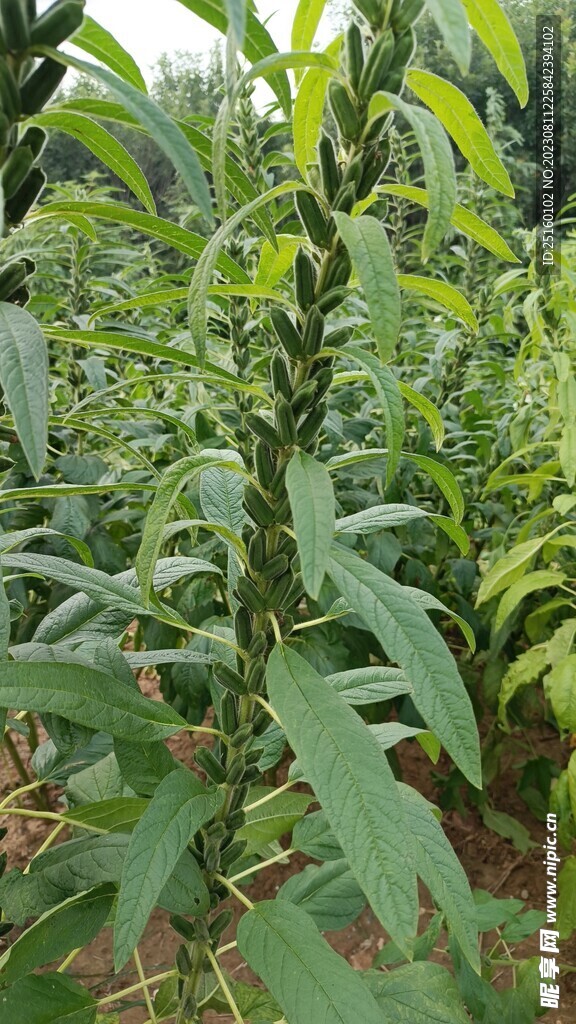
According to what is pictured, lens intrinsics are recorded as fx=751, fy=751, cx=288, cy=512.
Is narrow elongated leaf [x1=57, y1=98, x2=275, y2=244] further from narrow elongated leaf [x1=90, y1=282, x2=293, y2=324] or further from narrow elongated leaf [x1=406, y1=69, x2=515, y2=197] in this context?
narrow elongated leaf [x1=406, y1=69, x2=515, y2=197]

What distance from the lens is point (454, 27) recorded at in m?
0.46

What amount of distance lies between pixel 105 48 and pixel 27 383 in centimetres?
33

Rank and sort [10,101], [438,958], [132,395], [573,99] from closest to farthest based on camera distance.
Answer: [10,101], [438,958], [132,395], [573,99]

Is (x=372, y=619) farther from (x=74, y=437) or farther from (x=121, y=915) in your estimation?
(x=74, y=437)

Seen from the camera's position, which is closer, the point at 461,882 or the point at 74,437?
the point at 461,882

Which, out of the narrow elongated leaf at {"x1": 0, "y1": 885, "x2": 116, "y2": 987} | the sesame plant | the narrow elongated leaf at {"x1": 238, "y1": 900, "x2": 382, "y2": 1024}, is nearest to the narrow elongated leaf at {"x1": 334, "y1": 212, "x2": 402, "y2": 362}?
the sesame plant

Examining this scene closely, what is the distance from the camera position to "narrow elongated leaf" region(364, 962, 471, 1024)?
0.83m

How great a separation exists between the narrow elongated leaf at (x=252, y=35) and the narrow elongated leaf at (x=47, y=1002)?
0.87m

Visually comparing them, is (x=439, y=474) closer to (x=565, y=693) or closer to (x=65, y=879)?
(x=65, y=879)

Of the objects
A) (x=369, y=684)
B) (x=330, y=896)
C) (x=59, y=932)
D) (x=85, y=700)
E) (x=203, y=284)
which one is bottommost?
(x=330, y=896)

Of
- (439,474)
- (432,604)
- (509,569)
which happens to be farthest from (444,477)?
(509,569)

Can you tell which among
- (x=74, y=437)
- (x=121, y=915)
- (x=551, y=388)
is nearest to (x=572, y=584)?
(x=551, y=388)

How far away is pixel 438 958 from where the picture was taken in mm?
1815

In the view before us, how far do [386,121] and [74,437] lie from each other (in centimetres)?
156
